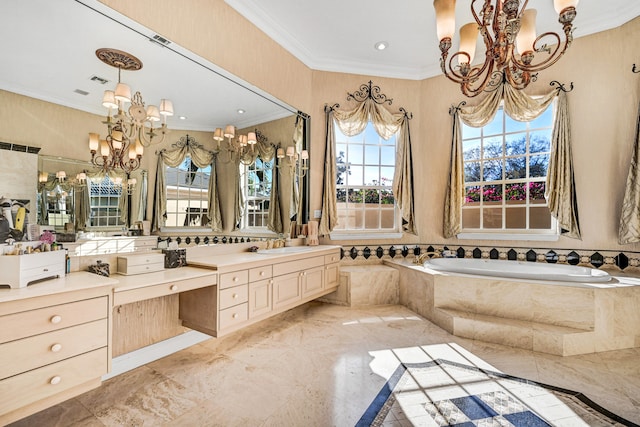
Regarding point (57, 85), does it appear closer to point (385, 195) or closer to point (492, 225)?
point (385, 195)

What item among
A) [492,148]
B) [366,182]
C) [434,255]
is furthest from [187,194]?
[492,148]

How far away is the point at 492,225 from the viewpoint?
3.92m

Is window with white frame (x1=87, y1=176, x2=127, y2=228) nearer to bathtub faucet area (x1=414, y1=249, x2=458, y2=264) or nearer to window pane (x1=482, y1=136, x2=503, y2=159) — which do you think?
bathtub faucet area (x1=414, y1=249, x2=458, y2=264)

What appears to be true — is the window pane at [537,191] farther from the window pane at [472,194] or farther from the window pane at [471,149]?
the window pane at [471,149]

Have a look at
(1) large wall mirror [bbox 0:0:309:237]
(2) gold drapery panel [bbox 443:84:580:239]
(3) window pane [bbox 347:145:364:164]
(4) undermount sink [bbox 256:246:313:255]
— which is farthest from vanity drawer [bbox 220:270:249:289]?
(2) gold drapery panel [bbox 443:84:580:239]

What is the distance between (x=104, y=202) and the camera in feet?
6.21

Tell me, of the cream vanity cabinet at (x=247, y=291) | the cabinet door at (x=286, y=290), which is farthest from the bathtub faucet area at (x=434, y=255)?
the cabinet door at (x=286, y=290)

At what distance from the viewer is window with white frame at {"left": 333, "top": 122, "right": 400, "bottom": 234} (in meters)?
4.18

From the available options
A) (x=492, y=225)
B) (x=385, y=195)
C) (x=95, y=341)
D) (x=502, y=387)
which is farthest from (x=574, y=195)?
(x=95, y=341)

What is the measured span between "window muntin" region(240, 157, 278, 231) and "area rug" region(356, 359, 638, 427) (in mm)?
1910

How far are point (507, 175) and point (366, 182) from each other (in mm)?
1824

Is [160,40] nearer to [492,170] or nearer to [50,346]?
[50,346]

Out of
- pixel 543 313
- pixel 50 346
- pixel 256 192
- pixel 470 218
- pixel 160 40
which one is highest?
pixel 160 40

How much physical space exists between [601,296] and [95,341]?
367 centimetres
